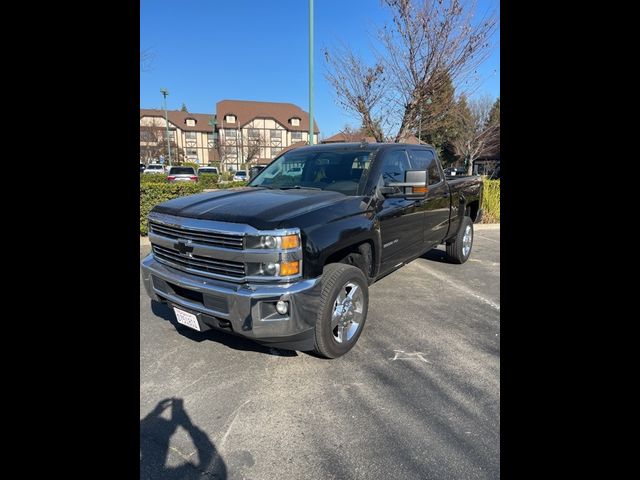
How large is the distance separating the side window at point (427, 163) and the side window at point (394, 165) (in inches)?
9.9

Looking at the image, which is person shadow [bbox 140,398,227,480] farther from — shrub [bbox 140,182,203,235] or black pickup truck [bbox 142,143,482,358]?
shrub [bbox 140,182,203,235]

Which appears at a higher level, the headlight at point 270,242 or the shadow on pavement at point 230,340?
the headlight at point 270,242

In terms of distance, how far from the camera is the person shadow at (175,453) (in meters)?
2.17

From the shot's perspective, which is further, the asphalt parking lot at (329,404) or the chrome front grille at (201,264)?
the chrome front grille at (201,264)

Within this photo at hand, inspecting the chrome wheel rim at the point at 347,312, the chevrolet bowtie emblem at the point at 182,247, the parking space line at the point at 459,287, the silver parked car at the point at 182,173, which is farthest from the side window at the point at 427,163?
the silver parked car at the point at 182,173

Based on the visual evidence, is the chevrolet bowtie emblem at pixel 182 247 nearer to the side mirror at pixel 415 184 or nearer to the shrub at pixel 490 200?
the side mirror at pixel 415 184

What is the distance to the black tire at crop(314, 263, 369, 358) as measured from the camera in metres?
3.10

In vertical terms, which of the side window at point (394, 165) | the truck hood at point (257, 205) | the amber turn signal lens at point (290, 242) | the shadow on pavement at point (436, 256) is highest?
the side window at point (394, 165)

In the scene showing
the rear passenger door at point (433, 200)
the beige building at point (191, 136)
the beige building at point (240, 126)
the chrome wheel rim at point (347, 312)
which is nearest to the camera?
the chrome wheel rim at point (347, 312)

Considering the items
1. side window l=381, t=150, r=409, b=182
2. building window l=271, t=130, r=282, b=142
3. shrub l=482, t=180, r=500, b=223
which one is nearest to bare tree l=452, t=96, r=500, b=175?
shrub l=482, t=180, r=500, b=223
